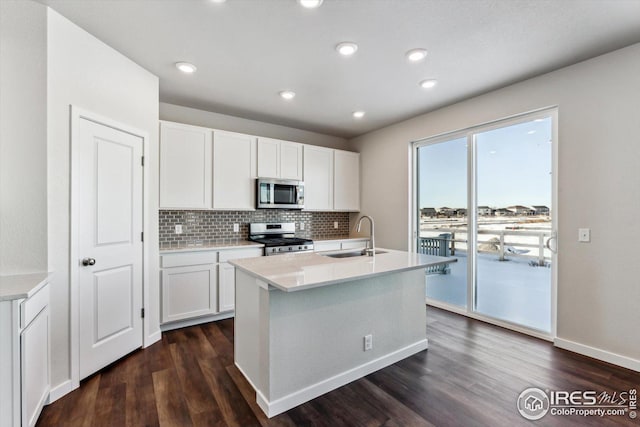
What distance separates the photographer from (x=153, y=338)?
2984mm

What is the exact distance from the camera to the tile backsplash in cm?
377

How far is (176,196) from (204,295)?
4.04 ft

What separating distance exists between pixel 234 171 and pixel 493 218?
3.34m

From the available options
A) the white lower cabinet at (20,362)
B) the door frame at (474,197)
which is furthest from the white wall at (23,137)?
the door frame at (474,197)

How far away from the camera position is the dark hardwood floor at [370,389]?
73.1 inches

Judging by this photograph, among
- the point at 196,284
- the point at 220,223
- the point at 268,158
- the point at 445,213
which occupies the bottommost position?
the point at 196,284

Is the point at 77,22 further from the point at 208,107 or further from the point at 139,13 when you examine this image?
the point at 208,107

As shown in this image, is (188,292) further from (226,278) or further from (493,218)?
(493,218)

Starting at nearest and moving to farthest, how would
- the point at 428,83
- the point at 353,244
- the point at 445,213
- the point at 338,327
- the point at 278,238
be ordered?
1. the point at 338,327
2. the point at 428,83
3. the point at 445,213
4. the point at 278,238
5. the point at 353,244

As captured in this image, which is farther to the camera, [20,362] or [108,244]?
[108,244]

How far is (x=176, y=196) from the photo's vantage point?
11.5 ft

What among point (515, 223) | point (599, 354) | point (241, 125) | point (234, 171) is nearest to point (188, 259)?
point (234, 171)

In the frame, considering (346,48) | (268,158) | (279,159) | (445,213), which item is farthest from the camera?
(279,159)


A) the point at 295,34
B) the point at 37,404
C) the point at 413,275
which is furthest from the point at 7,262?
the point at 413,275
